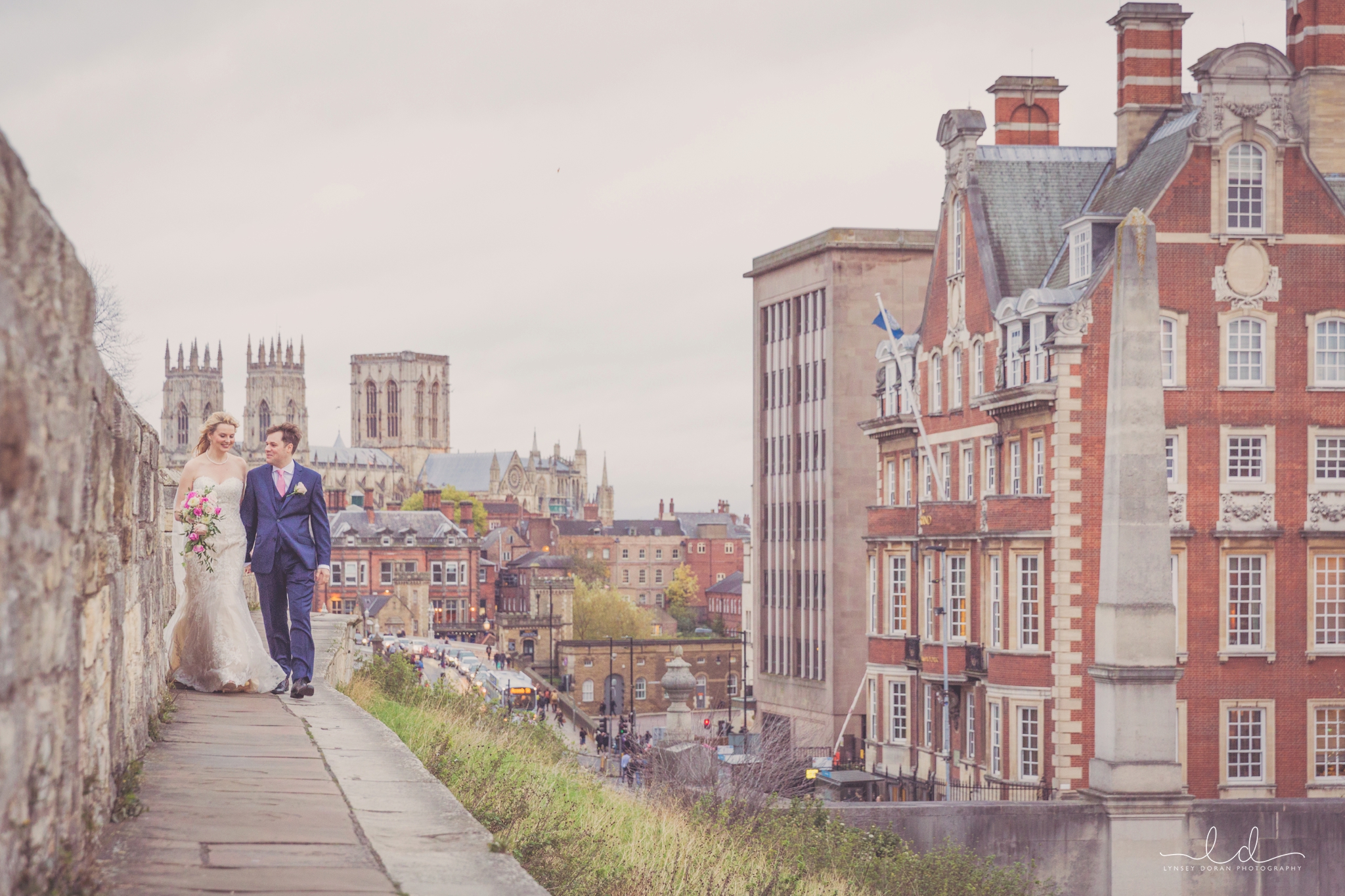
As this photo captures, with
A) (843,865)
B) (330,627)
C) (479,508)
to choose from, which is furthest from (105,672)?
(479,508)

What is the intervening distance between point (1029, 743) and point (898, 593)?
8134 millimetres

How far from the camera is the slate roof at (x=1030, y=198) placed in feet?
135

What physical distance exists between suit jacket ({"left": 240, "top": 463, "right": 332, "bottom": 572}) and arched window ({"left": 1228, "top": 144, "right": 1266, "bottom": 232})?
27906mm

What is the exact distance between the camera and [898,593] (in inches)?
1753

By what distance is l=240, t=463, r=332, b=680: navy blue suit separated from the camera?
550 inches

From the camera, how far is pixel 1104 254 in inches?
1473

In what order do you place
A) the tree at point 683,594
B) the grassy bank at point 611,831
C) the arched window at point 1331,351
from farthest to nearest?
1. the tree at point 683,594
2. the arched window at point 1331,351
3. the grassy bank at point 611,831

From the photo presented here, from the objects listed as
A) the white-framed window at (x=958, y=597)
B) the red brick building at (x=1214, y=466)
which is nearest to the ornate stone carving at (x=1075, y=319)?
the red brick building at (x=1214, y=466)

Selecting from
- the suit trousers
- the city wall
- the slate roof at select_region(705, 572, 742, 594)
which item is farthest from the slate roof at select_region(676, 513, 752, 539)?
the suit trousers

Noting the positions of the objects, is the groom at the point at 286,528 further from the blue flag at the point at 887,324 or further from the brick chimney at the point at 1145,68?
the blue flag at the point at 887,324

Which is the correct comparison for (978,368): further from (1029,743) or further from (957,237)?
(1029,743)

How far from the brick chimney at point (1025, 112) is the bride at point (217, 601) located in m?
35.7

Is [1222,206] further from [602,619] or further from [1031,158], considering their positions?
[602,619]

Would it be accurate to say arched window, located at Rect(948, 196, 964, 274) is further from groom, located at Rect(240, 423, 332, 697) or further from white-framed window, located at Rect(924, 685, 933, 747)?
groom, located at Rect(240, 423, 332, 697)
